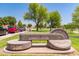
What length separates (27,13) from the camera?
47.3m

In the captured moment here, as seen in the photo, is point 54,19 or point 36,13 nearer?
point 36,13

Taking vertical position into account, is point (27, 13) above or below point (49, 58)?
above

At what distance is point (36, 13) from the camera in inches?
1844

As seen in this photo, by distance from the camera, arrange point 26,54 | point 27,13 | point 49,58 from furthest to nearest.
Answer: point 27,13, point 26,54, point 49,58

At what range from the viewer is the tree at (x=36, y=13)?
1825 inches

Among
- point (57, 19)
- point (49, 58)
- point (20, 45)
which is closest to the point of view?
point (49, 58)

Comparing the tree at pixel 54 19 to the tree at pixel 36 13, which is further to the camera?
the tree at pixel 54 19

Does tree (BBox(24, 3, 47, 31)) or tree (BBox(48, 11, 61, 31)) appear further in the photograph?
tree (BBox(48, 11, 61, 31))

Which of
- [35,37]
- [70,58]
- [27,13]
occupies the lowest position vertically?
[70,58]

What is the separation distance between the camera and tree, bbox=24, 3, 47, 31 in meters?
46.3

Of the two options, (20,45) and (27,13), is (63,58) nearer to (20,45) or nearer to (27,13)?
(20,45)

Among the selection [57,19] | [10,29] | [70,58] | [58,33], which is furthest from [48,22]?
[70,58]

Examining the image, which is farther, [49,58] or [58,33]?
[58,33]

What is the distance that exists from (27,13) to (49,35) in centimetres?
3632
